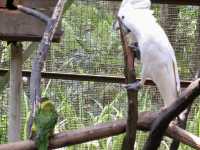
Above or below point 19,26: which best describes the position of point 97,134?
below

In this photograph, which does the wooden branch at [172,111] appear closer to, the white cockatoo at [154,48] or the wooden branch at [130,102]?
the wooden branch at [130,102]

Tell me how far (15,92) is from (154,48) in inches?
16.9

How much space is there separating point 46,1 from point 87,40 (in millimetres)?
657

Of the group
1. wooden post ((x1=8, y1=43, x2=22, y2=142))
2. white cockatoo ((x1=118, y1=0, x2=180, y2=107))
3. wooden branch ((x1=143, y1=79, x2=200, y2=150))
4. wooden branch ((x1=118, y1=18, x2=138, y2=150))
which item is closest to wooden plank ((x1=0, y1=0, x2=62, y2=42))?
wooden post ((x1=8, y1=43, x2=22, y2=142))

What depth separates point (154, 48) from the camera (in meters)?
0.98

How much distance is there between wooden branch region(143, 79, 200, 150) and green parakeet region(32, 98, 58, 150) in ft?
0.77

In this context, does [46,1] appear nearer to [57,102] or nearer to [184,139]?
[184,139]

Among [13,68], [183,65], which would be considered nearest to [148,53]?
[13,68]

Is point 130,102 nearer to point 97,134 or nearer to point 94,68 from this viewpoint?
point 97,134

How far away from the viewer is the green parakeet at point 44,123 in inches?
35.7

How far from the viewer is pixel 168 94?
0.99 m

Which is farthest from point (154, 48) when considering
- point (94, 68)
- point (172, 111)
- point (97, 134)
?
point (94, 68)

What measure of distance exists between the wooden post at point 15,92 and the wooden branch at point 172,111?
0.57 metres

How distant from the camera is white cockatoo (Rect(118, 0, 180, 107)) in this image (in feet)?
3.19
